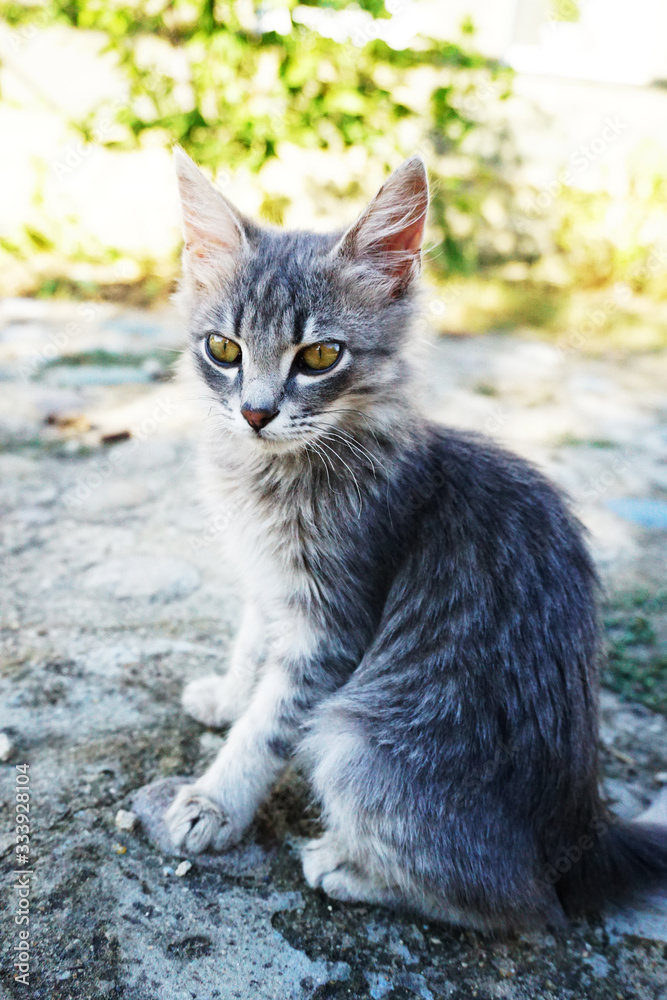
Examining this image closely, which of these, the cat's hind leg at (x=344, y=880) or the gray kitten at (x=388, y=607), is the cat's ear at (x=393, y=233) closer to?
the gray kitten at (x=388, y=607)

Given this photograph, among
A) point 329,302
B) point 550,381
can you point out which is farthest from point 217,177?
point 329,302

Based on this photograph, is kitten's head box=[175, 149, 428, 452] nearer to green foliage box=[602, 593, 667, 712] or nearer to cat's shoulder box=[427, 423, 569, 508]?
cat's shoulder box=[427, 423, 569, 508]

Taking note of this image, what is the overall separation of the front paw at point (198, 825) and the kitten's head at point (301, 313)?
908mm

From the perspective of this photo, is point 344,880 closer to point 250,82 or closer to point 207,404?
point 207,404

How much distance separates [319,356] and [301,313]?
0.12 metres

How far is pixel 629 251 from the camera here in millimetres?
6363

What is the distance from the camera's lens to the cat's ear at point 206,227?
197 centimetres

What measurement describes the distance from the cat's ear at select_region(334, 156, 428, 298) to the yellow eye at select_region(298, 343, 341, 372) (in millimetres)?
265

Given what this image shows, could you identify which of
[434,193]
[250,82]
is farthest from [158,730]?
[250,82]

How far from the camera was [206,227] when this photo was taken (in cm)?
205

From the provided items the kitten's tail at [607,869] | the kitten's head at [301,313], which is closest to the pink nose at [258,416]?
the kitten's head at [301,313]

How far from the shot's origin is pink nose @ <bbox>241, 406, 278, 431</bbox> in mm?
1738

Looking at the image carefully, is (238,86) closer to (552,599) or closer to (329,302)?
(329,302)

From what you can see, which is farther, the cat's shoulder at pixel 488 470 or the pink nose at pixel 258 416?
the cat's shoulder at pixel 488 470
